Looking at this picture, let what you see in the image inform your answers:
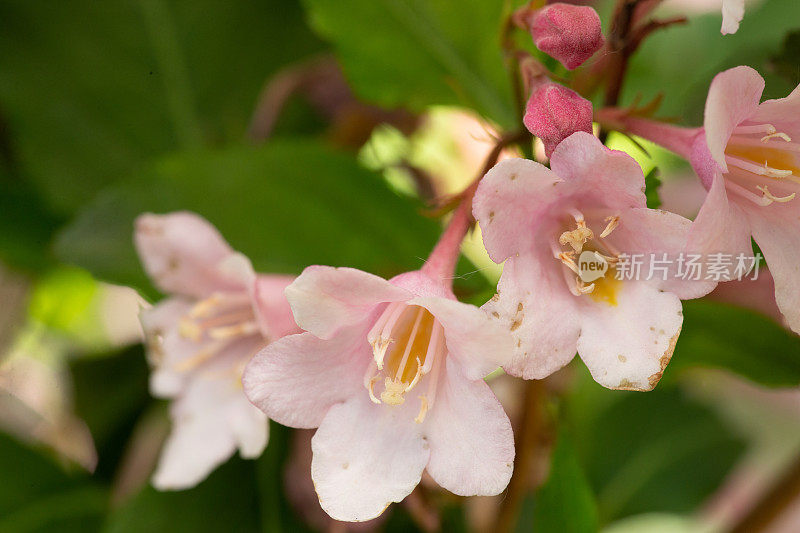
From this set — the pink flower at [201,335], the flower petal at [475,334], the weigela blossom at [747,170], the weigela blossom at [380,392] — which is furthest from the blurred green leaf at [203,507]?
the weigela blossom at [747,170]

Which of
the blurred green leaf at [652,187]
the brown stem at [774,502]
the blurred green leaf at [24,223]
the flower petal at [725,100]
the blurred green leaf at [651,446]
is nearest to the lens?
the flower petal at [725,100]

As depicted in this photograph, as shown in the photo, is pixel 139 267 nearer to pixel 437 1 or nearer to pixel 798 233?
pixel 437 1

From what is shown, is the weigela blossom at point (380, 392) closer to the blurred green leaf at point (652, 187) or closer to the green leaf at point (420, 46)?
the blurred green leaf at point (652, 187)

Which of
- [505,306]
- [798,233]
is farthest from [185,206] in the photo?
[798,233]

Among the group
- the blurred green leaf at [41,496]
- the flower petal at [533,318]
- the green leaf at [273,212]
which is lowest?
the blurred green leaf at [41,496]

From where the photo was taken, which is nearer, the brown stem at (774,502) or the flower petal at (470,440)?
the flower petal at (470,440)

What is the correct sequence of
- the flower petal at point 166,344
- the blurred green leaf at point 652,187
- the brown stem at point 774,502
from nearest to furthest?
the blurred green leaf at point 652,187 → the flower petal at point 166,344 → the brown stem at point 774,502

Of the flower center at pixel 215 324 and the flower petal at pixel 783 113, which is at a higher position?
the flower petal at pixel 783 113
